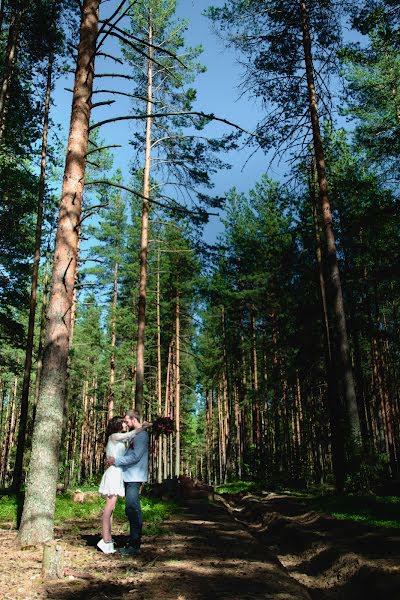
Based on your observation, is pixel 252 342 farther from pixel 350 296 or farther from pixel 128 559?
pixel 128 559

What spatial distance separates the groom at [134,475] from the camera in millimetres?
5586

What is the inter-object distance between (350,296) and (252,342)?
9.03 meters

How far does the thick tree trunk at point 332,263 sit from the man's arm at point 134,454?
252 inches

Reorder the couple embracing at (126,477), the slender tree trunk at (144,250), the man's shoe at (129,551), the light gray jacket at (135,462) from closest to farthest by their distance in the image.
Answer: the man's shoe at (129,551) → the couple embracing at (126,477) → the light gray jacket at (135,462) → the slender tree trunk at (144,250)

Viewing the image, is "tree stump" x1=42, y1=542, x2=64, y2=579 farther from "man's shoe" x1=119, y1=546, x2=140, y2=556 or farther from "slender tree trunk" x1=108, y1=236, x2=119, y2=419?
"slender tree trunk" x1=108, y1=236, x2=119, y2=419

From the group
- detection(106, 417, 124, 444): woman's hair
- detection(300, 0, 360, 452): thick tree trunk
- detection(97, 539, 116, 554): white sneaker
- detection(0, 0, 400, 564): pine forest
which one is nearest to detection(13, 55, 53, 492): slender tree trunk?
detection(0, 0, 400, 564): pine forest

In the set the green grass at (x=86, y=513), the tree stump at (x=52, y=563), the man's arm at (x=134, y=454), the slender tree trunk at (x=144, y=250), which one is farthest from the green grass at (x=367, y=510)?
the slender tree trunk at (x=144, y=250)

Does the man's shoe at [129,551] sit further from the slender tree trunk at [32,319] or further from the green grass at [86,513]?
the slender tree trunk at [32,319]

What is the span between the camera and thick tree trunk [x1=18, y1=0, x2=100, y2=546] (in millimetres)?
5242

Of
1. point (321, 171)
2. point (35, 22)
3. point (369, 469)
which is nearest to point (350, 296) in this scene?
point (321, 171)

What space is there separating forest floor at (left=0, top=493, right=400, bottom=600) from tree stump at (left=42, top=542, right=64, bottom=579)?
8cm

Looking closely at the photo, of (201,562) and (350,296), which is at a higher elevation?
(350,296)

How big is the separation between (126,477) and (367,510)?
519cm

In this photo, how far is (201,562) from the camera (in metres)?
5.20
